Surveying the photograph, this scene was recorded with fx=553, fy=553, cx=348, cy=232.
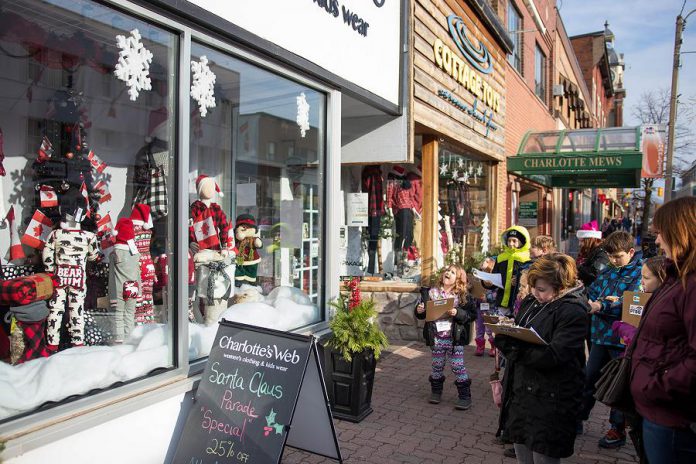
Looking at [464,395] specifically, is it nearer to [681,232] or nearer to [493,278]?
[493,278]

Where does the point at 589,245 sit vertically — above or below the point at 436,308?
above

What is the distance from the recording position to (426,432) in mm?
4633

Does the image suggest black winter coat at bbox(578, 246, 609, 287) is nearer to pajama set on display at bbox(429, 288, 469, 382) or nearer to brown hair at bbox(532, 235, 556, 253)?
brown hair at bbox(532, 235, 556, 253)

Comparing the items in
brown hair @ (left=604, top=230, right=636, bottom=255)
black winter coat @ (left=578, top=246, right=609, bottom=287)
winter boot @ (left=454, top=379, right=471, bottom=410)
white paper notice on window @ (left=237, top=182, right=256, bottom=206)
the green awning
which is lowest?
winter boot @ (left=454, top=379, right=471, bottom=410)

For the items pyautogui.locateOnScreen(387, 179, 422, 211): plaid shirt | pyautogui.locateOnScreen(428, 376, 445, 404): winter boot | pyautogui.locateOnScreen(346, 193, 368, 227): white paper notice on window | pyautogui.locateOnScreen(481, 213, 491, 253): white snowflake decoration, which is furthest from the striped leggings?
pyautogui.locateOnScreen(481, 213, 491, 253): white snowflake decoration

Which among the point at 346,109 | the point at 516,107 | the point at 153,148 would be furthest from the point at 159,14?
the point at 516,107

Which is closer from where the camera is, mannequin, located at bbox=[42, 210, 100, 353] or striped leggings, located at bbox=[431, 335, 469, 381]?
mannequin, located at bbox=[42, 210, 100, 353]

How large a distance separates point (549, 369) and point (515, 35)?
1365cm

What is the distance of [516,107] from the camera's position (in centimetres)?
1356

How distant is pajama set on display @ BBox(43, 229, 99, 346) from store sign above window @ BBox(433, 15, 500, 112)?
5465 mm

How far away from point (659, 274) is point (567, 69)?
21390 millimetres

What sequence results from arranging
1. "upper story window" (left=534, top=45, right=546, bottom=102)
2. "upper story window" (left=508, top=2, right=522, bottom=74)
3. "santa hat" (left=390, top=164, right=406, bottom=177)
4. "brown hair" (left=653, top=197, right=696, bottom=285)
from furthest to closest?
"upper story window" (left=534, top=45, right=546, bottom=102), "upper story window" (left=508, top=2, right=522, bottom=74), "santa hat" (left=390, top=164, right=406, bottom=177), "brown hair" (left=653, top=197, right=696, bottom=285)

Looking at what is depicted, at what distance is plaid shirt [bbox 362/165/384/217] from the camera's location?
8562mm

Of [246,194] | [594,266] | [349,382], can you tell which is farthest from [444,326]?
[246,194]
